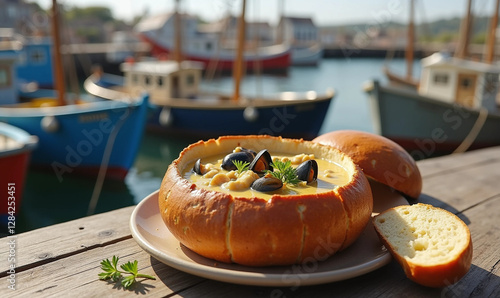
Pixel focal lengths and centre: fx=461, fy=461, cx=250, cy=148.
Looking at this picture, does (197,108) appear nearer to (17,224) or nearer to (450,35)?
(17,224)

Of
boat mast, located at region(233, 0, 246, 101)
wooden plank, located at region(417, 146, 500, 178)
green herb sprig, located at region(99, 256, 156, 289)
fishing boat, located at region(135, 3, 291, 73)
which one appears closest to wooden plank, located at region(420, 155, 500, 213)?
wooden plank, located at region(417, 146, 500, 178)

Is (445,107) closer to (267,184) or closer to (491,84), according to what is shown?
(491,84)

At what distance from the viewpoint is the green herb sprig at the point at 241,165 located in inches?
73.2

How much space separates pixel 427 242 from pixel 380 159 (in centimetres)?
62

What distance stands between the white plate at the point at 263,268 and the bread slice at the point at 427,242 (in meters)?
0.07

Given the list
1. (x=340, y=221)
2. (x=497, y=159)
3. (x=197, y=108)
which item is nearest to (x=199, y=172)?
(x=340, y=221)

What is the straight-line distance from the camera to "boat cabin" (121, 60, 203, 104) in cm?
1441

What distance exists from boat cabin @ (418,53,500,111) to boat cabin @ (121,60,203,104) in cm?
716

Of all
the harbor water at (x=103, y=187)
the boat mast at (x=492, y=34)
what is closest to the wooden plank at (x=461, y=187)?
the harbor water at (x=103, y=187)

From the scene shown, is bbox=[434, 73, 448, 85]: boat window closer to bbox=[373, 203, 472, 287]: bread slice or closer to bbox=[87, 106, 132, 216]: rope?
bbox=[87, 106, 132, 216]: rope

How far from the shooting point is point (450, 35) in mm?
75562

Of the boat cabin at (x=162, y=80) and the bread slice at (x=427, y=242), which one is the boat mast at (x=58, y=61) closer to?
the boat cabin at (x=162, y=80)

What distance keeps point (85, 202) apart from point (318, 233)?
27.1ft

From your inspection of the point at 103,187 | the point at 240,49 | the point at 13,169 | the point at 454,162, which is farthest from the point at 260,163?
the point at 240,49
